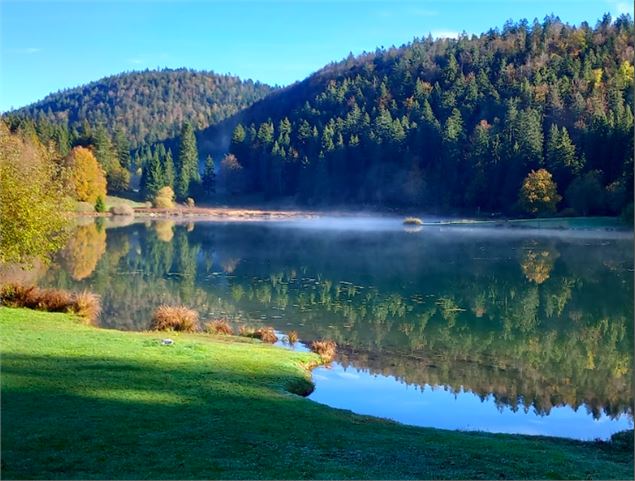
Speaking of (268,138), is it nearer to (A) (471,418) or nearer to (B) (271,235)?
(B) (271,235)

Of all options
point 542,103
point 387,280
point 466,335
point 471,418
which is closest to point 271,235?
point 387,280

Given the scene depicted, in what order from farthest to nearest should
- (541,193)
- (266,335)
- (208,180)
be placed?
(208,180) → (541,193) → (266,335)

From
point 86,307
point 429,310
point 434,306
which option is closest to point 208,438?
point 86,307

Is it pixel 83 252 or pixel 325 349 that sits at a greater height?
pixel 83 252

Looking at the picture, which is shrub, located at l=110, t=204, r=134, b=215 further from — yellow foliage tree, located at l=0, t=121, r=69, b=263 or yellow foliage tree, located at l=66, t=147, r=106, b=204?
yellow foliage tree, located at l=0, t=121, r=69, b=263

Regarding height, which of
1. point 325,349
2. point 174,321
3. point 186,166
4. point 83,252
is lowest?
point 325,349


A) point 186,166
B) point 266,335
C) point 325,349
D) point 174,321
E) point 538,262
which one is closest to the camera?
point 325,349

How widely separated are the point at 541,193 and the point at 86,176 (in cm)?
6786

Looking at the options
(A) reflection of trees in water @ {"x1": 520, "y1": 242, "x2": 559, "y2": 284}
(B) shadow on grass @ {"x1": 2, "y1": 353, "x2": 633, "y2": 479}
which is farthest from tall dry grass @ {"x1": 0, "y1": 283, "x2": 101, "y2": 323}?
(A) reflection of trees in water @ {"x1": 520, "y1": 242, "x2": 559, "y2": 284}

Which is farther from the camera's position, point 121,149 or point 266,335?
point 121,149

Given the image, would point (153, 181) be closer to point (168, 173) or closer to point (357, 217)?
point (168, 173)

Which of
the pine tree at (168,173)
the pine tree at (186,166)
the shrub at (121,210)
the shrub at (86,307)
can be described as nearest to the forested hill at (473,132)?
the pine tree at (186,166)

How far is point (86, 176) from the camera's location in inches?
4060

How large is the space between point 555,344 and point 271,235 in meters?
50.9
